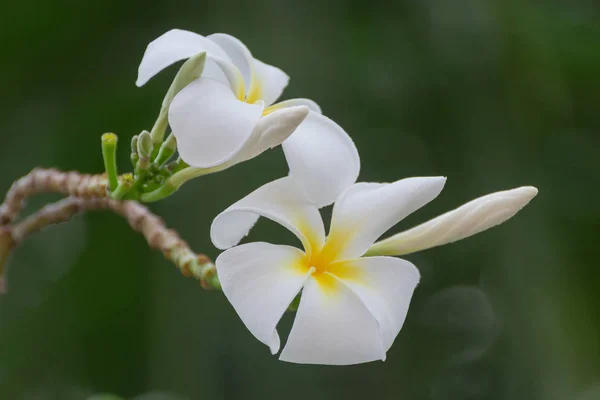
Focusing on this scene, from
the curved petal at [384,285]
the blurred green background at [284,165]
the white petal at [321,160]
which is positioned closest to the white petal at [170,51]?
the white petal at [321,160]

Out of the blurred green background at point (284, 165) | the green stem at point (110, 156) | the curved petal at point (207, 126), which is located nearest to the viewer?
the curved petal at point (207, 126)

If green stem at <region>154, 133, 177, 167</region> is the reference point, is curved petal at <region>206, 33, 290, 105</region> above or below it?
above

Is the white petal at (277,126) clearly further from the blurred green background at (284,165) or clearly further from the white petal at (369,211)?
the blurred green background at (284,165)

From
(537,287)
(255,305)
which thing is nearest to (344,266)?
(255,305)

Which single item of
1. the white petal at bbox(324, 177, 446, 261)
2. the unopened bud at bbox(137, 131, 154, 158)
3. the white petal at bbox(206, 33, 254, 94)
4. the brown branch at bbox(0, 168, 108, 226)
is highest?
the white petal at bbox(206, 33, 254, 94)

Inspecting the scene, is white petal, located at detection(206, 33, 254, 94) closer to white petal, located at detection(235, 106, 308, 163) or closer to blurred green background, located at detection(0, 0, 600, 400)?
white petal, located at detection(235, 106, 308, 163)

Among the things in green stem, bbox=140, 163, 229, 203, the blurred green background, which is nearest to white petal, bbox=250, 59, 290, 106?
green stem, bbox=140, 163, 229, 203

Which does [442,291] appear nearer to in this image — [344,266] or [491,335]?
[491,335]

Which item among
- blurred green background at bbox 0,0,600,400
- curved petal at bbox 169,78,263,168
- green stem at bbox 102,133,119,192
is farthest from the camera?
blurred green background at bbox 0,0,600,400

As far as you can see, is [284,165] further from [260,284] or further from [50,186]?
[260,284]
